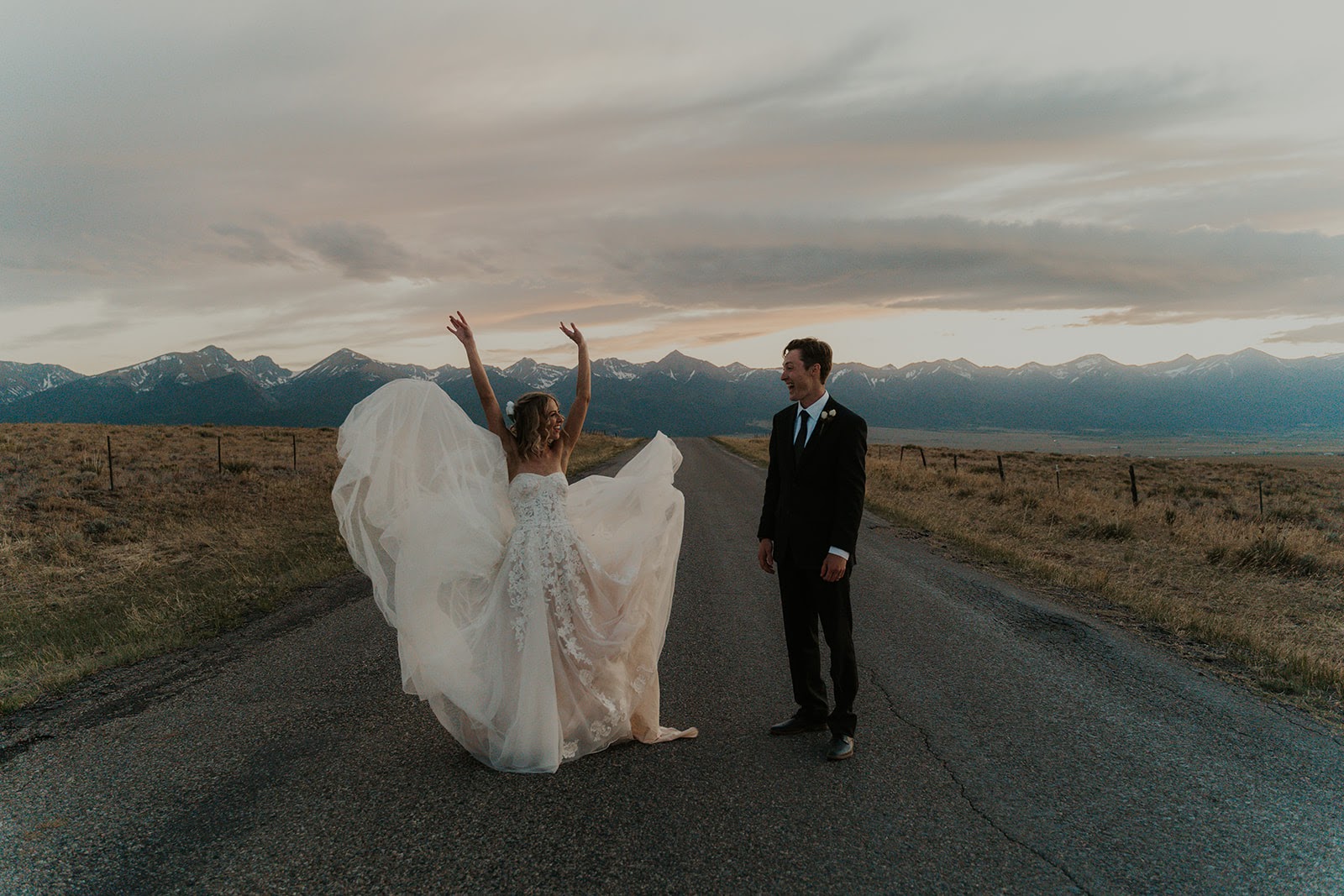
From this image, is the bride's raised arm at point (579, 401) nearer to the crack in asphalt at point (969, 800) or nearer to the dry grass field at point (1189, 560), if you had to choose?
the crack in asphalt at point (969, 800)

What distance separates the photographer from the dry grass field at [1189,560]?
656 cm

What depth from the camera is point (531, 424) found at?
452cm

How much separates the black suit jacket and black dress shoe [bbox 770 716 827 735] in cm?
98

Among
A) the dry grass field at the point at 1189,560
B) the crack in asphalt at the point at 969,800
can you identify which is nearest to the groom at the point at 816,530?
Result: the crack in asphalt at the point at 969,800

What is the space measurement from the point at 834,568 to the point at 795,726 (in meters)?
1.07

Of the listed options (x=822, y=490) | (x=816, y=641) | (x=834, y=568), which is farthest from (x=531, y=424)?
(x=816, y=641)

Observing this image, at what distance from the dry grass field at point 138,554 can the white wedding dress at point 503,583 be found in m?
3.32

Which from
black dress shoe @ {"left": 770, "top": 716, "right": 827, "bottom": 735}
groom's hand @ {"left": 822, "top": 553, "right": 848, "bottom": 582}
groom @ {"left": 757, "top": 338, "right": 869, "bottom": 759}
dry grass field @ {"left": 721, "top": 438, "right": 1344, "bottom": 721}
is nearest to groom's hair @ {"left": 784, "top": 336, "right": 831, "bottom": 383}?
groom @ {"left": 757, "top": 338, "right": 869, "bottom": 759}

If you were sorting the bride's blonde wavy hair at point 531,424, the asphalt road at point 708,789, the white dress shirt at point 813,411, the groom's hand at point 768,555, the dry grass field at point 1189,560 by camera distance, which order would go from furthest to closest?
the dry grass field at point 1189,560 → the groom's hand at point 768,555 → the white dress shirt at point 813,411 → the bride's blonde wavy hair at point 531,424 → the asphalt road at point 708,789

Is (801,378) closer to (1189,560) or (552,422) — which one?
(552,422)

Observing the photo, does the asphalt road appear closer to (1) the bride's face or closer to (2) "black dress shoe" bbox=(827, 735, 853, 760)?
(2) "black dress shoe" bbox=(827, 735, 853, 760)

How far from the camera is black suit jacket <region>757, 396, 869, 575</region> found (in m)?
4.50

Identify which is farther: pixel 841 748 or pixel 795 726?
pixel 795 726

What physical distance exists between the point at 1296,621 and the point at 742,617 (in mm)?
6402
